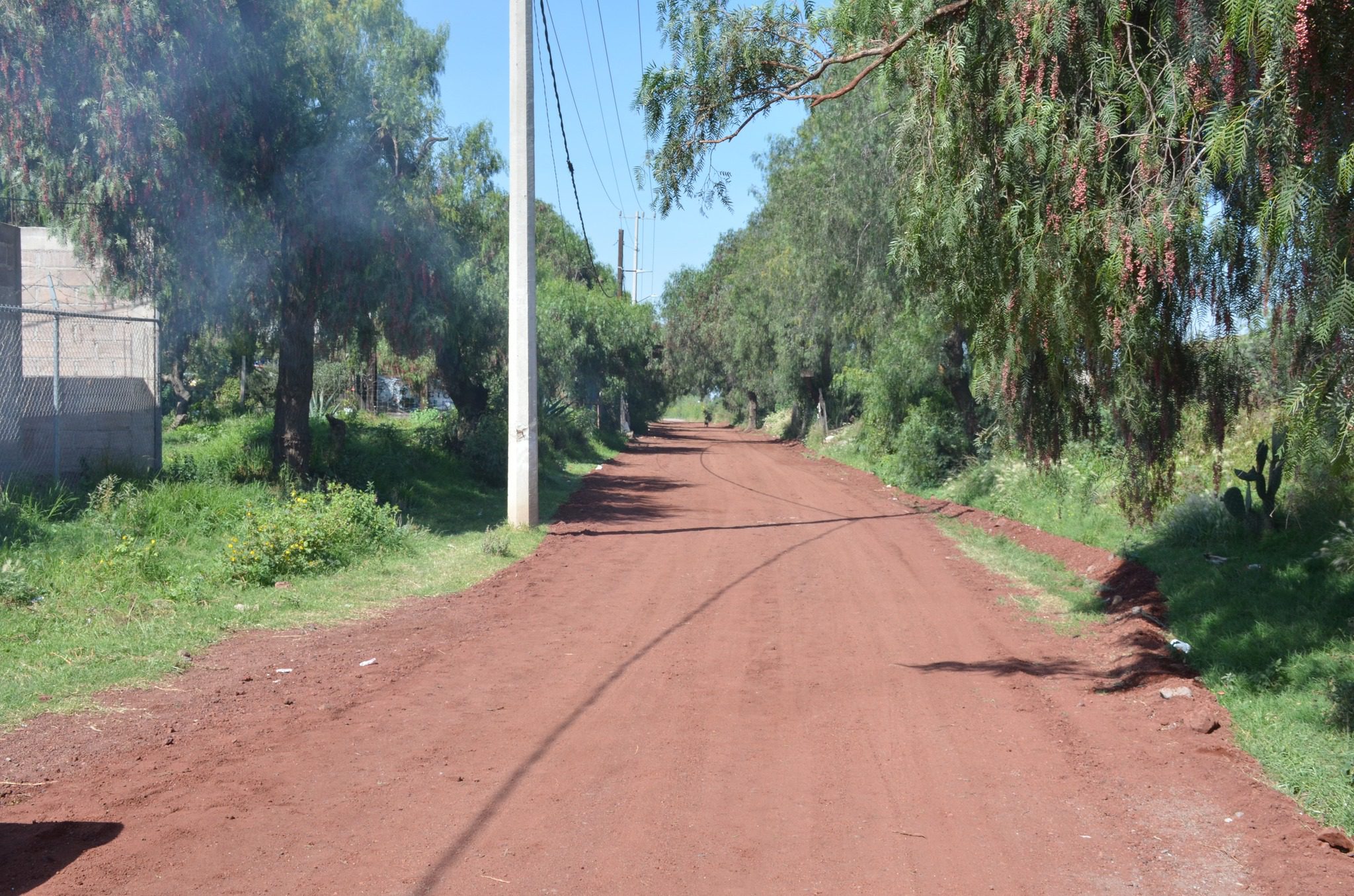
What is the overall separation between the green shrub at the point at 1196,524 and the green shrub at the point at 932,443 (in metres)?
11.5

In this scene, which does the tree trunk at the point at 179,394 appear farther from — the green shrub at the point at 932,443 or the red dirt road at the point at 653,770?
the red dirt road at the point at 653,770

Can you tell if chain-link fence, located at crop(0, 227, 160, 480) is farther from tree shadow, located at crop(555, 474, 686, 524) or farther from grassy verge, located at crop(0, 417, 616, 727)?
tree shadow, located at crop(555, 474, 686, 524)

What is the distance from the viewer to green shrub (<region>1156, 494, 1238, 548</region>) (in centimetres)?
1263

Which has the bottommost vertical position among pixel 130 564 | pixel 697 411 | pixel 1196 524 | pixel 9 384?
pixel 130 564

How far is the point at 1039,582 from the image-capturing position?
13.2 metres

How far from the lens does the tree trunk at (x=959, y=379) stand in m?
22.6

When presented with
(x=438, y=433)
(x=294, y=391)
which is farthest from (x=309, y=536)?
(x=438, y=433)

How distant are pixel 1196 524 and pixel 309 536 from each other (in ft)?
35.5

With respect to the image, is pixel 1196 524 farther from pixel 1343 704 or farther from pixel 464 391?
pixel 464 391

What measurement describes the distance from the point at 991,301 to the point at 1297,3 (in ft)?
10.1

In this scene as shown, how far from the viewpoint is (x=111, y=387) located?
14.8m

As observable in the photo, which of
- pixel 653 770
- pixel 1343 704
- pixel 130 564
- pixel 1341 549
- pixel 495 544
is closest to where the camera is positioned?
pixel 653 770

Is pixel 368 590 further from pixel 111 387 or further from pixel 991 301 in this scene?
pixel 991 301

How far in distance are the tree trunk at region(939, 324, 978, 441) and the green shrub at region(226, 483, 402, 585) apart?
13.0m
